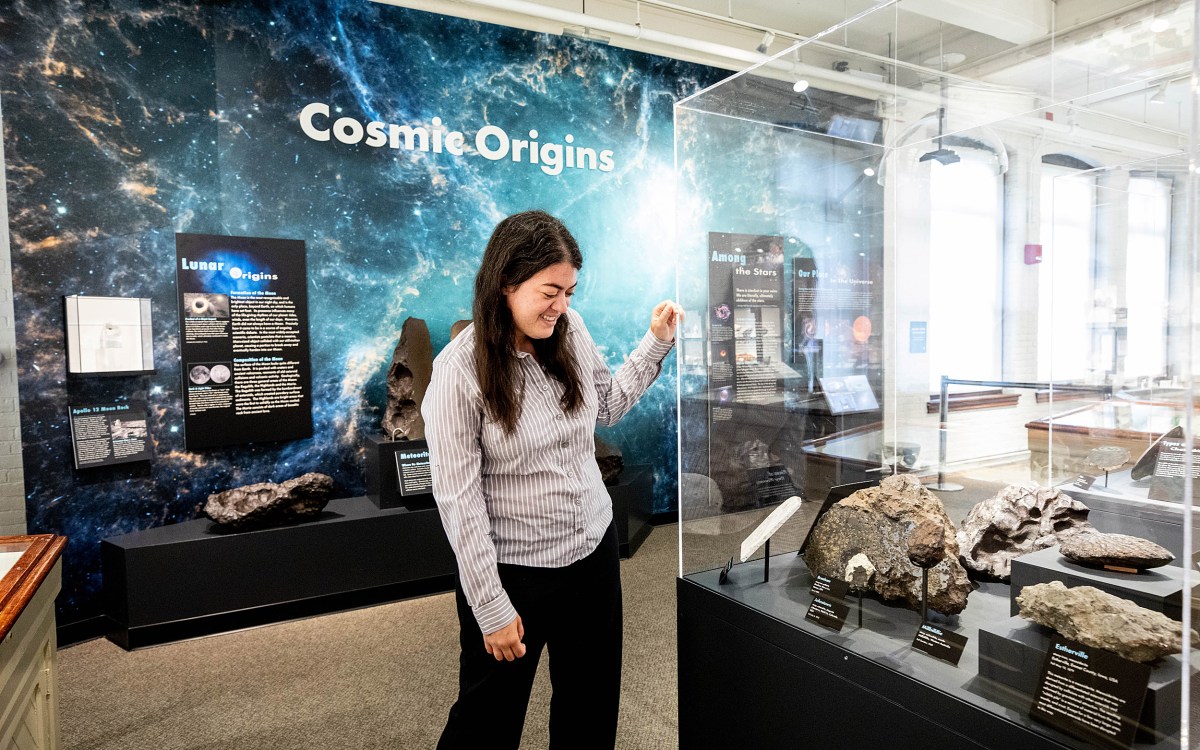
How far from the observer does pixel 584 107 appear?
496 centimetres

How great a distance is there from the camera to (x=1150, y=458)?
116cm

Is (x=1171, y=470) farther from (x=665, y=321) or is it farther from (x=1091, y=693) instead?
(x=665, y=321)

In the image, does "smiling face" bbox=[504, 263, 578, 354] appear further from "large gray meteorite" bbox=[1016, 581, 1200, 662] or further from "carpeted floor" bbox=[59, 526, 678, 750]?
"carpeted floor" bbox=[59, 526, 678, 750]

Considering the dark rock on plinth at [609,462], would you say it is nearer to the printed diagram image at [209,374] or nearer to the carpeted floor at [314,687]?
the carpeted floor at [314,687]

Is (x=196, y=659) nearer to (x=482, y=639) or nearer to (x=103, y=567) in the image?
(x=103, y=567)

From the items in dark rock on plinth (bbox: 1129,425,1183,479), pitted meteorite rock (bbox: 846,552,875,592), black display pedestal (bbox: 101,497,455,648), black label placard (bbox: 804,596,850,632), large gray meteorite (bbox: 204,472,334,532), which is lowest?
black display pedestal (bbox: 101,497,455,648)

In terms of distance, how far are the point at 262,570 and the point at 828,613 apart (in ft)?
9.60

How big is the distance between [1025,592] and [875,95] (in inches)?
45.5

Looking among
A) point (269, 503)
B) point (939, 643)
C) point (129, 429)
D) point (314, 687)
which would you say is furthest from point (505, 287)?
point (129, 429)

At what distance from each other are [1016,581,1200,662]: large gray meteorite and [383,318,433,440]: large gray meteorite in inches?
131

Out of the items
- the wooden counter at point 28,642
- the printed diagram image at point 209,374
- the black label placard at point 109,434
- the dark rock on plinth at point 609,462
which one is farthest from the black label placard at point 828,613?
the black label placard at point 109,434

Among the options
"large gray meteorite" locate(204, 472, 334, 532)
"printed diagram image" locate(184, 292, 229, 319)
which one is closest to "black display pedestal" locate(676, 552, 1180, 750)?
"large gray meteorite" locate(204, 472, 334, 532)

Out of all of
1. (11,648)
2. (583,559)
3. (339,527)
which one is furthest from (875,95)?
(339,527)

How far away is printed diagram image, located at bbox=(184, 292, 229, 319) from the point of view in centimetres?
373
